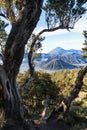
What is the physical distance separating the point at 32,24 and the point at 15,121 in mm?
5656

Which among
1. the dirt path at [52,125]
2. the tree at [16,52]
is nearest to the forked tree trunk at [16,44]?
the tree at [16,52]

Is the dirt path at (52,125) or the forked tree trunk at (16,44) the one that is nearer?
the forked tree trunk at (16,44)

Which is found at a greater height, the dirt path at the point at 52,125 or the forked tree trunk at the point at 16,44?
the forked tree trunk at the point at 16,44

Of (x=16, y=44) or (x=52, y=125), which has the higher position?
(x=16, y=44)

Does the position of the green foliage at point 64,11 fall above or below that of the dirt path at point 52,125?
above

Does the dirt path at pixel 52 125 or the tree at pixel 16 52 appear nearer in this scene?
the tree at pixel 16 52

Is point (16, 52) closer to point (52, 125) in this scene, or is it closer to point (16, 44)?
point (16, 44)

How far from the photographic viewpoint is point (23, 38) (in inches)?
734

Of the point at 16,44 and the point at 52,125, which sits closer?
the point at 16,44

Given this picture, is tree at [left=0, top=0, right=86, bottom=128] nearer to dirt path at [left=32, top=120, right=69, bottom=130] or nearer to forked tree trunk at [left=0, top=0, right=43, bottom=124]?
forked tree trunk at [left=0, top=0, right=43, bottom=124]

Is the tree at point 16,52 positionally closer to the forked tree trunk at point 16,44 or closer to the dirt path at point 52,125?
the forked tree trunk at point 16,44

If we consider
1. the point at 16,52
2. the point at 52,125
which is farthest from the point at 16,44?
the point at 52,125

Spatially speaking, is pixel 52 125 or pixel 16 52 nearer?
pixel 16 52

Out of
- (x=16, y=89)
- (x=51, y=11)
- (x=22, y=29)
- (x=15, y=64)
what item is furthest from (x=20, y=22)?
(x=51, y=11)
